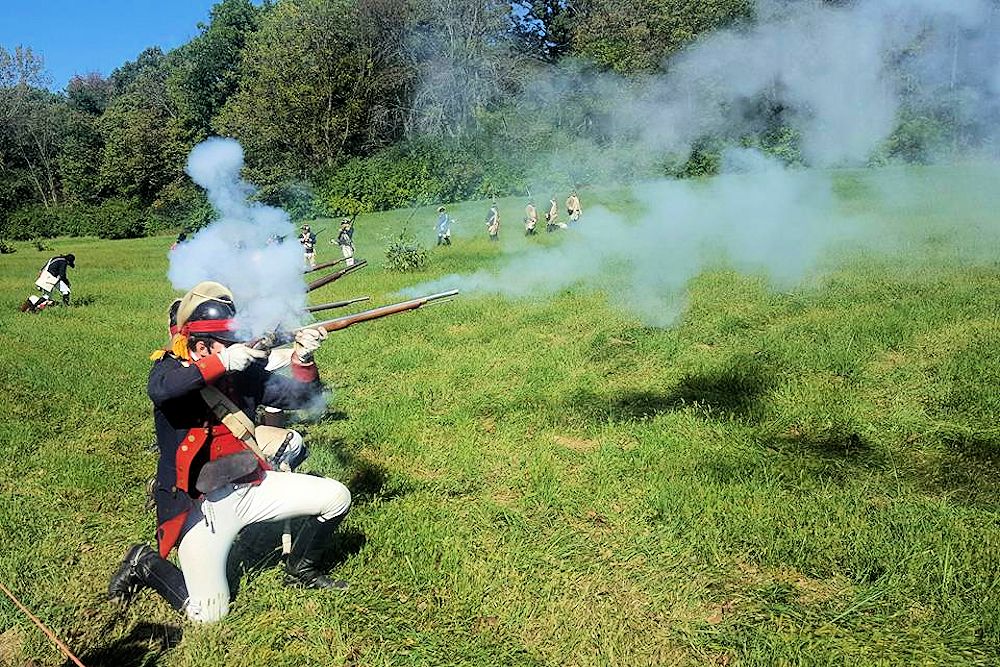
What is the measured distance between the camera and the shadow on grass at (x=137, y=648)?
4.53 m

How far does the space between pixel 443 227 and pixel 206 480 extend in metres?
21.0

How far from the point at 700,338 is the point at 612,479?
4.61 metres

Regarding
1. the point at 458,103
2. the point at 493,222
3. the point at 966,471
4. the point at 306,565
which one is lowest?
the point at 966,471

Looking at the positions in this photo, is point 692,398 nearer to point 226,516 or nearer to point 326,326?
point 326,326

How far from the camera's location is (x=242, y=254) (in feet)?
25.7

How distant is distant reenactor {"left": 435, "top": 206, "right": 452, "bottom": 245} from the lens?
24.7 metres

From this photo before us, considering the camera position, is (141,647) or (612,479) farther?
(612,479)

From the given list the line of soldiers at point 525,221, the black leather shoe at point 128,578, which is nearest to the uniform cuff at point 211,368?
the black leather shoe at point 128,578

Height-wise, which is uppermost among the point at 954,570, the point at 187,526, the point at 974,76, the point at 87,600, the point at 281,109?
the point at 281,109

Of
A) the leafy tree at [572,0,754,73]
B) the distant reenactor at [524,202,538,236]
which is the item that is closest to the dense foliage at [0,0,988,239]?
the leafy tree at [572,0,754,73]

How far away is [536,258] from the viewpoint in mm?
16359

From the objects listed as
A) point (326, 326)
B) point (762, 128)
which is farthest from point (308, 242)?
point (326, 326)

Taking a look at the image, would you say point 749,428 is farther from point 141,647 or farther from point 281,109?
point 281,109

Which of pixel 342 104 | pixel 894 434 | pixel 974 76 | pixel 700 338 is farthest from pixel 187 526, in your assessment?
pixel 342 104
